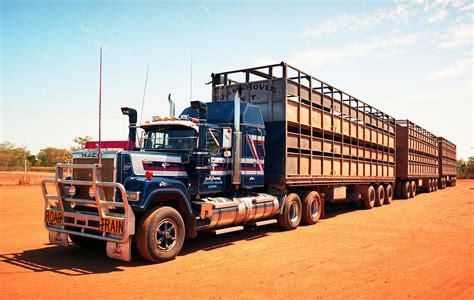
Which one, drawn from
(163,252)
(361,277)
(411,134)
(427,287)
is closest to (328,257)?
(361,277)

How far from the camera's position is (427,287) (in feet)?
18.8

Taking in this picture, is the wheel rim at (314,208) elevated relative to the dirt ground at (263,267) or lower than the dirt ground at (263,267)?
elevated

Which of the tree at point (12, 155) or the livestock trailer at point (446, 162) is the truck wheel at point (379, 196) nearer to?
the livestock trailer at point (446, 162)

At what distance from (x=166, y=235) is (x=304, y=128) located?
6.47 metres

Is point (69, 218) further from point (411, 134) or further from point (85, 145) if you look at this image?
point (411, 134)

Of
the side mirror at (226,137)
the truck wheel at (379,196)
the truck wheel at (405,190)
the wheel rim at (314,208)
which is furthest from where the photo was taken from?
the truck wheel at (405,190)

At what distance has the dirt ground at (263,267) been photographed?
5480mm

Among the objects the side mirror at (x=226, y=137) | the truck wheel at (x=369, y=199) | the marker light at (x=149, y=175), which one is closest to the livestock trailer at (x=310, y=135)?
the truck wheel at (x=369, y=199)

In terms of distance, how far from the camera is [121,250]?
6.54m

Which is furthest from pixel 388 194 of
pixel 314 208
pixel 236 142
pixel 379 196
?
pixel 236 142

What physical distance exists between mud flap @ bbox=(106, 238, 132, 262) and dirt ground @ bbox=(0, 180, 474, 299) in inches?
9.6

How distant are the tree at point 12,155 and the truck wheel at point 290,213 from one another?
51.6 metres

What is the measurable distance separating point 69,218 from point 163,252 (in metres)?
1.98

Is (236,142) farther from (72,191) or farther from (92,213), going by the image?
(72,191)
